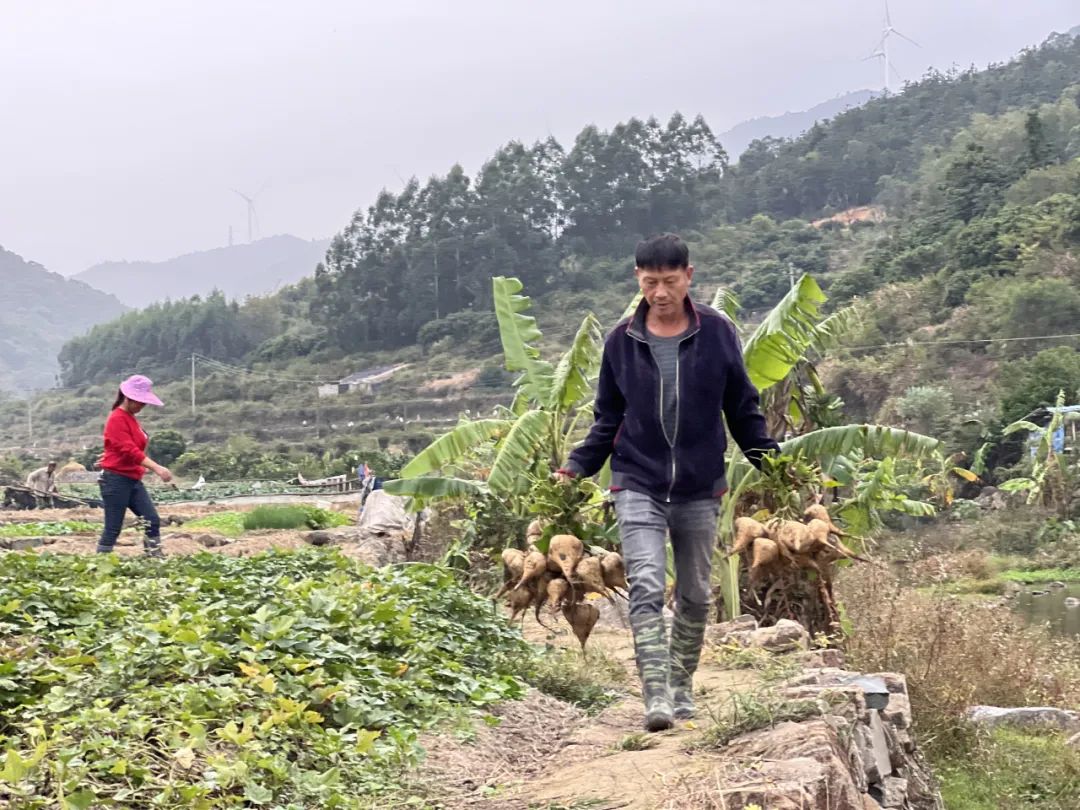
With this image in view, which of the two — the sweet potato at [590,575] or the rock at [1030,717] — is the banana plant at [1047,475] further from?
the sweet potato at [590,575]

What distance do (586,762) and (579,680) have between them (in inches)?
71.4

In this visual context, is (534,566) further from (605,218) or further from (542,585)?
(605,218)

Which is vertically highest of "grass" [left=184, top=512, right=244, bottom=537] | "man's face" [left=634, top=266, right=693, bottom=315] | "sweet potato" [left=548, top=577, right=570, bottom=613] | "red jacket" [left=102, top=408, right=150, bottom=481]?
"man's face" [left=634, top=266, right=693, bottom=315]

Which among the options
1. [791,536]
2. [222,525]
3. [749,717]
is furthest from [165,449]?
[749,717]

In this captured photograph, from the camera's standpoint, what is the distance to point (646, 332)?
5547 mm

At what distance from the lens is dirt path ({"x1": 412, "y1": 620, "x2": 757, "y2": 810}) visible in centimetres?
423

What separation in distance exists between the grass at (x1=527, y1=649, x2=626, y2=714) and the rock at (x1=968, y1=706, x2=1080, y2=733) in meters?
4.24

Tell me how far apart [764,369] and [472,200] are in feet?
262

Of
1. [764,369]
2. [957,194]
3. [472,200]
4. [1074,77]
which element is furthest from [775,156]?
[764,369]

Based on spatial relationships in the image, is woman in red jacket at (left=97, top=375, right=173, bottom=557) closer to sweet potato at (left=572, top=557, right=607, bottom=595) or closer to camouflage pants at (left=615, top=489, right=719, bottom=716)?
sweet potato at (left=572, top=557, right=607, bottom=595)

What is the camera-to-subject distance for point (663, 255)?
5.40 m

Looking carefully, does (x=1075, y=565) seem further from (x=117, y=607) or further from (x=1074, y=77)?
(x=1074, y=77)

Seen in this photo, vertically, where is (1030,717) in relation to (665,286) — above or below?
below

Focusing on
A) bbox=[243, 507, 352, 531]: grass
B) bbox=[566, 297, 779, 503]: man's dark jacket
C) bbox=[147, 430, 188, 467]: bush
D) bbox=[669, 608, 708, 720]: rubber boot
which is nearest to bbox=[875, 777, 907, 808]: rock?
bbox=[669, 608, 708, 720]: rubber boot
